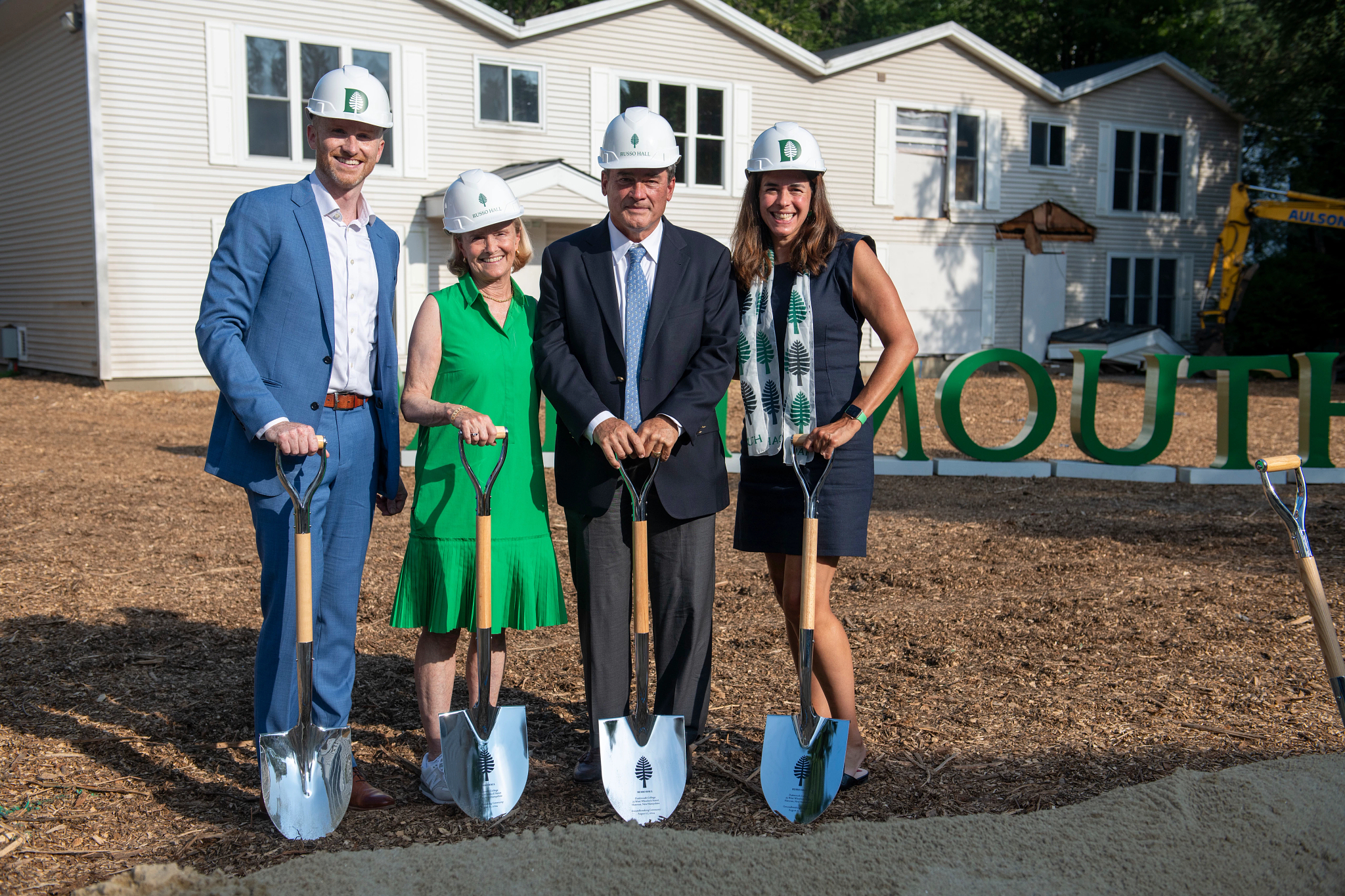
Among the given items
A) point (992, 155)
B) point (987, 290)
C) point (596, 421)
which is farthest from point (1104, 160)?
point (596, 421)

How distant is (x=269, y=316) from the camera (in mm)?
3332

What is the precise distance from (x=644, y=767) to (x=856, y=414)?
130cm

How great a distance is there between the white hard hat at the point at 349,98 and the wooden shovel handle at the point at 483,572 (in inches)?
48.9

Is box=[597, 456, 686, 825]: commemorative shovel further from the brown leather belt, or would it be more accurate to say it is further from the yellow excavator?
the yellow excavator

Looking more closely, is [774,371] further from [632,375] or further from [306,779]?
[306,779]

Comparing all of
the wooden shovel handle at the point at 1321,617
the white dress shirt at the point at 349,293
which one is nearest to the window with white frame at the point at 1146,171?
the wooden shovel handle at the point at 1321,617

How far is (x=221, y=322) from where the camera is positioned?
324 centimetres

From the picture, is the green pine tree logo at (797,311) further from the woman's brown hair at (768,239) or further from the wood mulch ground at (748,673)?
the wood mulch ground at (748,673)

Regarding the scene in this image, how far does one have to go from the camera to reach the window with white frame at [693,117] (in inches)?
771

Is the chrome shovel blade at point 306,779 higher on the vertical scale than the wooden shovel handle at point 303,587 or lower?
lower

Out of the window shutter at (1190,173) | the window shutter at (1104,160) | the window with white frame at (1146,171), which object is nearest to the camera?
the window shutter at (1104,160)

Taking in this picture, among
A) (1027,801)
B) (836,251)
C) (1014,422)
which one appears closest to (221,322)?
(836,251)

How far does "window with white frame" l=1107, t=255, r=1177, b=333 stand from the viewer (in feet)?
80.6

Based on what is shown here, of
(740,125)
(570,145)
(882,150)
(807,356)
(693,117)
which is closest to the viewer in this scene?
(807,356)
